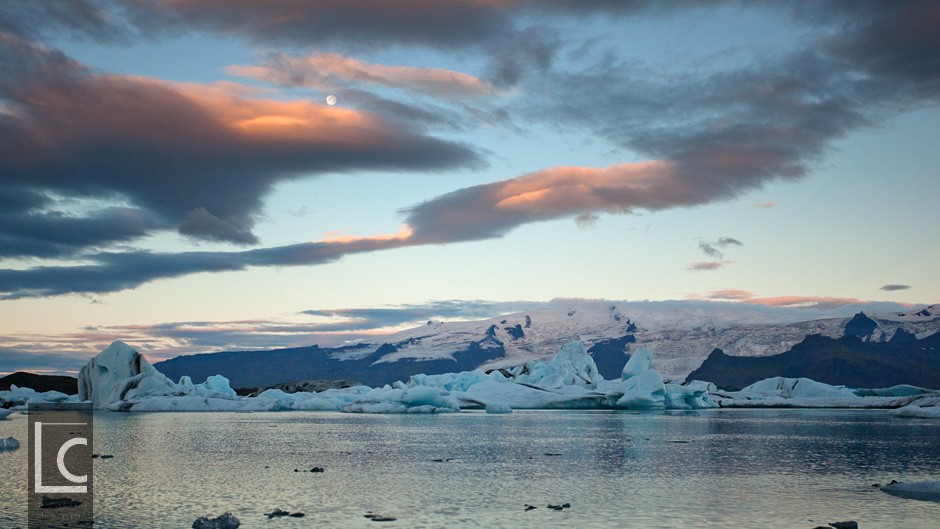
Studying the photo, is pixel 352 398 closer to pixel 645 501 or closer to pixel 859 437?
pixel 859 437

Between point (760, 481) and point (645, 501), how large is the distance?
7.10 m

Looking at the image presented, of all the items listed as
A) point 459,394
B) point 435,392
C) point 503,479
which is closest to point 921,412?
point 459,394

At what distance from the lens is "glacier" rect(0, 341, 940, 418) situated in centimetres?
9044

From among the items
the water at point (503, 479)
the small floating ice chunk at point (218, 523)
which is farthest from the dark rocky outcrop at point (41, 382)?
the small floating ice chunk at point (218, 523)

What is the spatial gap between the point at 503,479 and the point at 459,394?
69087mm

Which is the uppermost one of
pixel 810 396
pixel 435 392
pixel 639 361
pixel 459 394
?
pixel 639 361

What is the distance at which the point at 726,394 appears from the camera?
13550 cm

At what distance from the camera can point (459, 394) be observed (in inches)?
3861

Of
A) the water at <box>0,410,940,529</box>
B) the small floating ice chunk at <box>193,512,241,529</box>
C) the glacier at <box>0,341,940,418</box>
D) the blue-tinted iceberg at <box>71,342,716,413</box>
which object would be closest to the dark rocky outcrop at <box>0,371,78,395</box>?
the glacier at <box>0,341,940,418</box>

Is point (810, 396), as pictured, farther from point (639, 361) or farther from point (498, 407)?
point (498, 407)

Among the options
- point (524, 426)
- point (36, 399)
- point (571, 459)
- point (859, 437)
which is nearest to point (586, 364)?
point (524, 426)

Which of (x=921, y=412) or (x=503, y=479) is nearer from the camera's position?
(x=503, y=479)

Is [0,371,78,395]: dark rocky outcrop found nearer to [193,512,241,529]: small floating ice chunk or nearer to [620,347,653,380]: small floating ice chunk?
[620,347,653,380]: small floating ice chunk

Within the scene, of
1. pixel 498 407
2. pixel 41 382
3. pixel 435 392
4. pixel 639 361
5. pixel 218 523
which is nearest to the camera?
pixel 218 523
